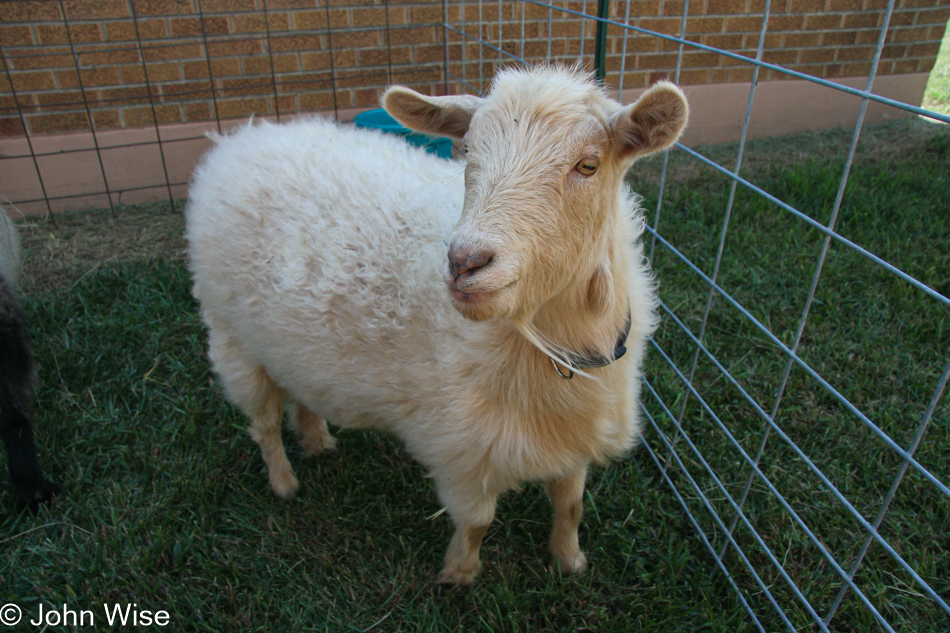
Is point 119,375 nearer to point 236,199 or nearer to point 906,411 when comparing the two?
point 236,199

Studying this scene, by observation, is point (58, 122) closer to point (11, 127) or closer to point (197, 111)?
point (11, 127)

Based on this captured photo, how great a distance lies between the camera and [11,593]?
253 cm

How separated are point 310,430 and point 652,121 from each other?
2.33 m

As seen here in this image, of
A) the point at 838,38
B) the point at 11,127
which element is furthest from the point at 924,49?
the point at 11,127

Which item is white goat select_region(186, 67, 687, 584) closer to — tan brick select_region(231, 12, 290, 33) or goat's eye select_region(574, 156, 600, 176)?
goat's eye select_region(574, 156, 600, 176)

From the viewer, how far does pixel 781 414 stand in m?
3.21

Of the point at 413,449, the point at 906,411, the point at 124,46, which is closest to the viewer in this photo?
the point at 413,449

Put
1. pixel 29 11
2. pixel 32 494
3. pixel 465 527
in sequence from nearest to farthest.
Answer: pixel 465 527
pixel 32 494
pixel 29 11

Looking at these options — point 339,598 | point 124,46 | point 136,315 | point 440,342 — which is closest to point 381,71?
point 124,46

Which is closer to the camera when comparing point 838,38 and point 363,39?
point 363,39

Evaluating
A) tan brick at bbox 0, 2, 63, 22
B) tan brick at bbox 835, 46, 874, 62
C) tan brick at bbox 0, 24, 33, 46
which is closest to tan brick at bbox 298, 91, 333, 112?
tan brick at bbox 0, 2, 63, 22

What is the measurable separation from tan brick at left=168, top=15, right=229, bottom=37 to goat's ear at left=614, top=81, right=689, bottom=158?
178 inches

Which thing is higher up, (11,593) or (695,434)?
(695,434)

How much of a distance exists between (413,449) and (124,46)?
4559 millimetres
